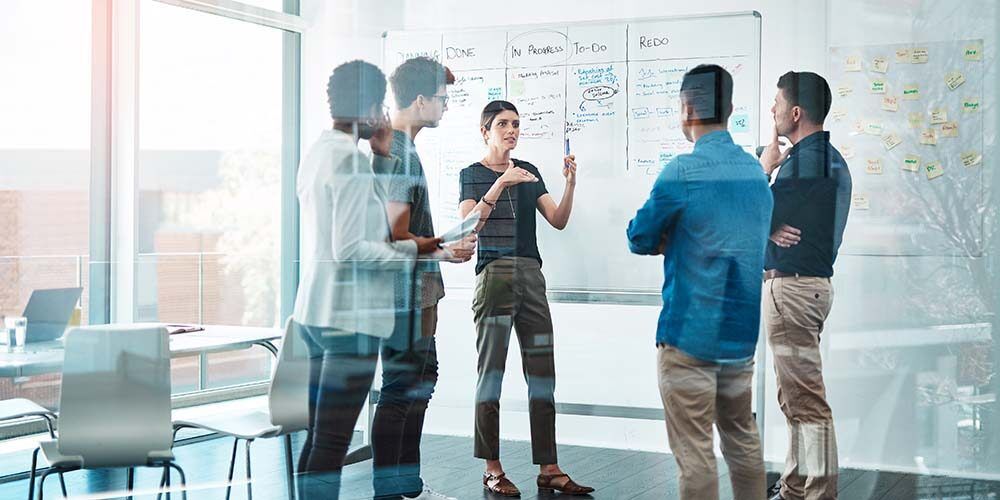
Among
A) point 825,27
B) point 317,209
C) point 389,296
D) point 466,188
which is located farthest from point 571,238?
point 825,27

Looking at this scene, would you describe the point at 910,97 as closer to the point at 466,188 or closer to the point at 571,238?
the point at 571,238

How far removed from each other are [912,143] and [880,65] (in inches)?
13.3

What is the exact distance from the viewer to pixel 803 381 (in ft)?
11.9

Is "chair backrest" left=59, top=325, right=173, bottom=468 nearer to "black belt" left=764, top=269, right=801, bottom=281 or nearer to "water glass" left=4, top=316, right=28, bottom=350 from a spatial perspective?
"water glass" left=4, top=316, right=28, bottom=350

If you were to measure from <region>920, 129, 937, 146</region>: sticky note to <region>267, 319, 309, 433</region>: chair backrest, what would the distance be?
8.39ft

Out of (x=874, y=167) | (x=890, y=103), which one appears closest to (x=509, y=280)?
(x=874, y=167)

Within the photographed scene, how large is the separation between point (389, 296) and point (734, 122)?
149 centimetres

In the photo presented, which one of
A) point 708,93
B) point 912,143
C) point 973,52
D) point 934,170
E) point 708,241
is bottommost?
point 708,241

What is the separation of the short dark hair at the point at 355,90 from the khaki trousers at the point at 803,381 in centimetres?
160

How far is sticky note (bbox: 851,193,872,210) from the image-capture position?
4000 mm

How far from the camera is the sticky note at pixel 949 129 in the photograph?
12.5 feet

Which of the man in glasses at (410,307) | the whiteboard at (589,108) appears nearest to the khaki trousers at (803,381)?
the whiteboard at (589,108)

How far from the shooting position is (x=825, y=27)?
3.98 meters

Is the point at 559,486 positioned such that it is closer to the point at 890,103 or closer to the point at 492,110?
the point at 492,110
